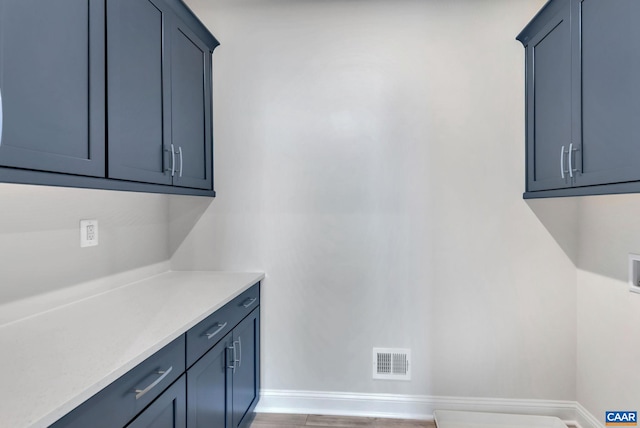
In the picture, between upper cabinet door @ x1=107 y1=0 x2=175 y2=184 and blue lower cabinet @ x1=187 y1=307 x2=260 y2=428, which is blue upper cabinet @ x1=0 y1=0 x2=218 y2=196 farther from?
blue lower cabinet @ x1=187 y1=307 x2=260 y2=428

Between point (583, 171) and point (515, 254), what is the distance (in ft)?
2.51

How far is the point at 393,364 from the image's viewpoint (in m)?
2.28

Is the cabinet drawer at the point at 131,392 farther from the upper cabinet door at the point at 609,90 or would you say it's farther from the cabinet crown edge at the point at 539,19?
the cabinet crown edge at the point at 539,19

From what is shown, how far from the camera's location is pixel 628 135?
4.44 feet

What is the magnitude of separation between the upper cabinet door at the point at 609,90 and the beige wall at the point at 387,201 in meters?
0.63

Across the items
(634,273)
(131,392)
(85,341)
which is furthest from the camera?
(634,273)

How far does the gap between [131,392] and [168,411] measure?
0.27 metres

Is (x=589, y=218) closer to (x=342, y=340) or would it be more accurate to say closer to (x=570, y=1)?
(x=570, y=1)

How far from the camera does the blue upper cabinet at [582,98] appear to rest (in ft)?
4.46

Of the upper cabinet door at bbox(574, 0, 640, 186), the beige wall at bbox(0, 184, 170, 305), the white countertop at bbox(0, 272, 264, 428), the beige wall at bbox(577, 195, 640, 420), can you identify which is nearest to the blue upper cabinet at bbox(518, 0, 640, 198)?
the upper cabinet door at bbox(574, 0, 640, 186)

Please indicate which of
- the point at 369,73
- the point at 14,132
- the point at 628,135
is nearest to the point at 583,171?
the point at 628,135

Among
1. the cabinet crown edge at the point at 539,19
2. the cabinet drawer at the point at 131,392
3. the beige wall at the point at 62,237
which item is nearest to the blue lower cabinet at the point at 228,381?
the cabinet drawer at the point at 131,392
